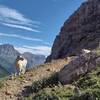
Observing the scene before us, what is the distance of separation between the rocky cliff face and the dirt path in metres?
15.1

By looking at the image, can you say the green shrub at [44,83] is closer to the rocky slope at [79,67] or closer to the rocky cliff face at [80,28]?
the rocky slope at [79,67]

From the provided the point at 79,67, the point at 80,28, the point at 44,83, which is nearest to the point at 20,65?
the point at 44,83

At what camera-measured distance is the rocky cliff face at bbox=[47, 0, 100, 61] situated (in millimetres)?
48594

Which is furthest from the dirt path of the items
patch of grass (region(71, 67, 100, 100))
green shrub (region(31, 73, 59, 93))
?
patch of grass (region(71, 67, 100, 100))

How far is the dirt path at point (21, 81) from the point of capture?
23688 mm

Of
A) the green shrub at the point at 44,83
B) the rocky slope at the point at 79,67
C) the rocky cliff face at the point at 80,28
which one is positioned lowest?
the green shrub at the point at 44,83

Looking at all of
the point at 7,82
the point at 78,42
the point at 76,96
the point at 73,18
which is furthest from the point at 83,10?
the point at 76,96

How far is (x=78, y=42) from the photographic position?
4938 centimetres

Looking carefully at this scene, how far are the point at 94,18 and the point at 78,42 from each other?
5.26 metres

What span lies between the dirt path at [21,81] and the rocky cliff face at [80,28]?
1514cm

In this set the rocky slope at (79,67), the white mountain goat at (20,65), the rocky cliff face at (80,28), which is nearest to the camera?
the rocky slope at (79,67)

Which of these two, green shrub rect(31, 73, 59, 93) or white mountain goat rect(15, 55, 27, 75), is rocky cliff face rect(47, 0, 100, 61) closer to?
white mountain goat rect(15, 55, 27, 75)

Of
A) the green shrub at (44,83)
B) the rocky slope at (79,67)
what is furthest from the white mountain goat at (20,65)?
the rocky slope at (79,67)

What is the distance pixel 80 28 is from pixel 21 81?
93.1 feet
